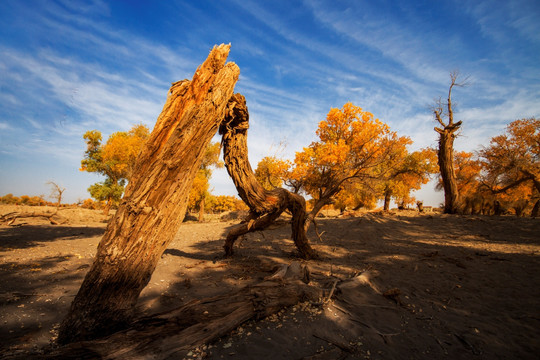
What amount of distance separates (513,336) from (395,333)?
65.4 inches

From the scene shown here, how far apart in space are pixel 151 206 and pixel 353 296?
3.63 metres

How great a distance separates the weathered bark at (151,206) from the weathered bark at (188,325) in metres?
0.48

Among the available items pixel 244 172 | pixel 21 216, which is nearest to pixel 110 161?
pixel 21 216

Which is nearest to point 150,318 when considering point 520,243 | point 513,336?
point 513,336

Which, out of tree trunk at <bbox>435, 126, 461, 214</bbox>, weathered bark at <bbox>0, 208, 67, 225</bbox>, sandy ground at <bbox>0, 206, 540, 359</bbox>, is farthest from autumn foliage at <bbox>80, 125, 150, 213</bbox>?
tree trunk at <bbox>435, 126, 461, 214</bbox>

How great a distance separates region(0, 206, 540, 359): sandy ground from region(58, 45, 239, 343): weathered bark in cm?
80

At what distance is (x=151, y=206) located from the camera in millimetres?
2965

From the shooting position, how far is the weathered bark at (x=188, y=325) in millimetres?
2191

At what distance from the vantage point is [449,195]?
14.1 m

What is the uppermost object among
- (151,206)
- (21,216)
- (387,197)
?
(387,197)

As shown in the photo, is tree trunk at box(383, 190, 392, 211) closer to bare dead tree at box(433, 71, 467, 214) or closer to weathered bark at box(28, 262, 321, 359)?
bare dead tree at box(433, 71, 467, 214)

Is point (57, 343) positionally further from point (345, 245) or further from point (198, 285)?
point (345, 245)

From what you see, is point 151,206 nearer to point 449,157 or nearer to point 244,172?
point 244,172

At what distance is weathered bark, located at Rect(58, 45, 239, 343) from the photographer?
8.82 feet
